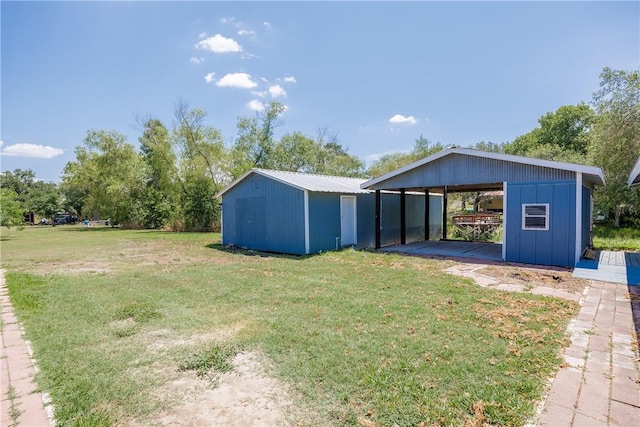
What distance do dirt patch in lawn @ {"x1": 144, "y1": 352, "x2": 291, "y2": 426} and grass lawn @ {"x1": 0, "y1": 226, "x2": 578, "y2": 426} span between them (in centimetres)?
8

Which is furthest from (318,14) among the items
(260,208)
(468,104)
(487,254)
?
(468,104)

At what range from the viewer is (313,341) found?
3568 mm

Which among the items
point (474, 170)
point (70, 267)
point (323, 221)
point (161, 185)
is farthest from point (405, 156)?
point (70, 267)

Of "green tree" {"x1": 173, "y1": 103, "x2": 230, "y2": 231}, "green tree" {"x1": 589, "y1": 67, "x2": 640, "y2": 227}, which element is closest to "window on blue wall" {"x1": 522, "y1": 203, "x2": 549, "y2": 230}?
"green tree" {"x1": 589, "y1": 67, "x2": 640, "y2": 227}

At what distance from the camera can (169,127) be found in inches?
944

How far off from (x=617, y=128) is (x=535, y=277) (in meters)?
9.66

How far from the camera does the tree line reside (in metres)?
13.5

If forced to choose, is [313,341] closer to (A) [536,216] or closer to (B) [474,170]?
(A) [536,216]

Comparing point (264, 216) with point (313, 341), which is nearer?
point (313, 341)

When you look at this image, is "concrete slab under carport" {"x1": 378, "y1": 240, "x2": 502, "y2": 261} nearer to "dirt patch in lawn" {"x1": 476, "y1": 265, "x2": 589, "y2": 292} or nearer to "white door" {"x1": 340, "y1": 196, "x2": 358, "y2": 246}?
"white door" {"x1": 340, "y1": 196, "x2": 358, "y2": 246}

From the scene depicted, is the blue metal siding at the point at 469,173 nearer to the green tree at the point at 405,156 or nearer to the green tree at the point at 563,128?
the green tree at the point at 405,156

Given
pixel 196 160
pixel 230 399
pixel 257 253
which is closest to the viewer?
pixel 230 399

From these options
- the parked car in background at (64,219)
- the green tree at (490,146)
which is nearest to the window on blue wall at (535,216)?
the green tree at (490,146)

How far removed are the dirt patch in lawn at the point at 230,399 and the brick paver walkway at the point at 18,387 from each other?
88 centimetres
